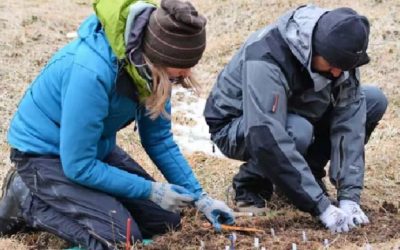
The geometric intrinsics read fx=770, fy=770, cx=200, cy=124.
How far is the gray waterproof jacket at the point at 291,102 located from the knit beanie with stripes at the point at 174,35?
655mm

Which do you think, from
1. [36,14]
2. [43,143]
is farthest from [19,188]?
[36,14]

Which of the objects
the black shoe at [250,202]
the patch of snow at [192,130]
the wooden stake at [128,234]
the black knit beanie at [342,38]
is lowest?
the patch of snow at [192,130]

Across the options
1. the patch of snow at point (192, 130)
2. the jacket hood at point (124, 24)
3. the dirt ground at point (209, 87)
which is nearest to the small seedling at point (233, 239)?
the dirt ground at point (209, 87)

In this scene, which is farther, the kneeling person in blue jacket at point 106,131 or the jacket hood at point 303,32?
the jacket hood at point 303,32

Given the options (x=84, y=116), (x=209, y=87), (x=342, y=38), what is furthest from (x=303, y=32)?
(x=209, y=87)

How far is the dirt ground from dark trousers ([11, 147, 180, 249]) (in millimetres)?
200

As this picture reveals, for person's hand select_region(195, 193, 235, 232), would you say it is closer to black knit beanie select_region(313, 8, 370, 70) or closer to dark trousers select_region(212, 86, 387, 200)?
dark trousers select_region(212, 86, 387, 200)

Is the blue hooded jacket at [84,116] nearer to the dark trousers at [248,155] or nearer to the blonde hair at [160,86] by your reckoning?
the blonde hair at [160,86]

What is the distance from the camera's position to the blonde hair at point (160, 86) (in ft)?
11.3

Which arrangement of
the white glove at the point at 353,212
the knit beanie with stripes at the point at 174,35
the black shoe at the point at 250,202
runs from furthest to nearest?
1. the black shoe at the point at 250,202
2. the white glove at the point at 353,212
3. the knit beanie with stripes at the point at 174,35

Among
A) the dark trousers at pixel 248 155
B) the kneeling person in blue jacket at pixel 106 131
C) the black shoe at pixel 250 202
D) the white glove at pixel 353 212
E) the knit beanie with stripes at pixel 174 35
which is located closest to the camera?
the knit beanie with stripes at pixel 174 35

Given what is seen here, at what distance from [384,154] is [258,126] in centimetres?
188

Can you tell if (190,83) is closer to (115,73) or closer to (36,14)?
(115,73)

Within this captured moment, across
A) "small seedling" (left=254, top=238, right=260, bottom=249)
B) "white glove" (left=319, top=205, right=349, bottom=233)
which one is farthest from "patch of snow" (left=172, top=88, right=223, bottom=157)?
"small seedling" (left=254, top=238, right=260, bottom=249)
